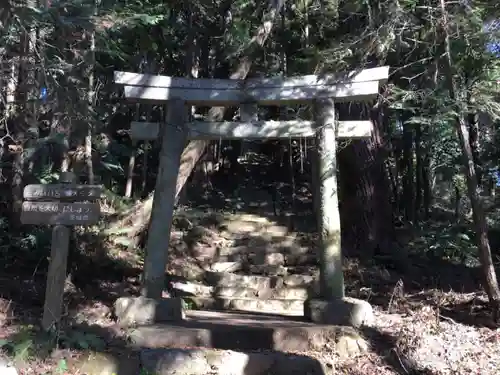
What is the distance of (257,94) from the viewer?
22.9 feet

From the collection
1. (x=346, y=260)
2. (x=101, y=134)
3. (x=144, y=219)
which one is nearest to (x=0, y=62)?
(x=144, y=219)

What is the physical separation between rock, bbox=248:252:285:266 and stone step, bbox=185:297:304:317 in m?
1.72

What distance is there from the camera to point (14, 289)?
6.83 metres

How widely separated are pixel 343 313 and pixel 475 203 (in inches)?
84.4

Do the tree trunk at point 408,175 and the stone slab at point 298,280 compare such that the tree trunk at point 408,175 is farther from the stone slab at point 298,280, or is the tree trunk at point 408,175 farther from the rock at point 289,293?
the rock at point 289,293

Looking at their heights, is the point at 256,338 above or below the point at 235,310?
above

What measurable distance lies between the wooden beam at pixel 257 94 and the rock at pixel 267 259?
396cm

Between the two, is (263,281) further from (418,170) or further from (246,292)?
(418,170)

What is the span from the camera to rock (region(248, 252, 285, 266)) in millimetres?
10022

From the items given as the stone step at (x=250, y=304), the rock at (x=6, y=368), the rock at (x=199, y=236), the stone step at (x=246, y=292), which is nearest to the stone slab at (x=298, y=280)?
the stone step at (x=246, y=292)

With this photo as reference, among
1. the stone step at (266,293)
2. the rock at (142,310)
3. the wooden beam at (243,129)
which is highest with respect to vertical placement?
the wooden beam at (243,129)

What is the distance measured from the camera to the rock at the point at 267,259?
10022 millimetres

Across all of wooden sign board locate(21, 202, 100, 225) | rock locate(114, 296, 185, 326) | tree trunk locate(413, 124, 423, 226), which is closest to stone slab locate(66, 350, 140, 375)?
rock locate(114, 296, 185, 326)

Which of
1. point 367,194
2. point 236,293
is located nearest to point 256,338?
point 236,293
